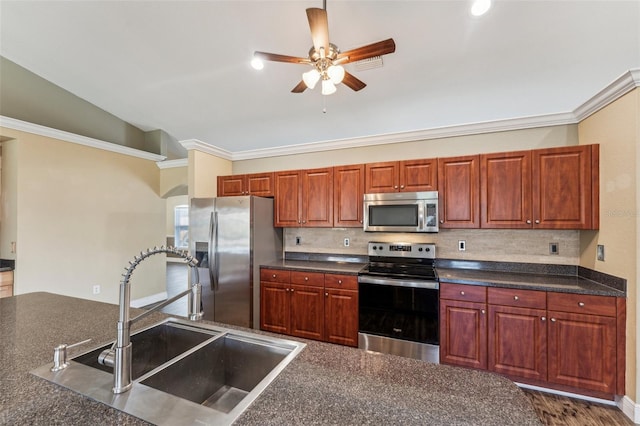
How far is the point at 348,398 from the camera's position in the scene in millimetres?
824

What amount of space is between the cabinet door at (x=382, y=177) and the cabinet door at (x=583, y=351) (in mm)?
1802

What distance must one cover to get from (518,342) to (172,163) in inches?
226

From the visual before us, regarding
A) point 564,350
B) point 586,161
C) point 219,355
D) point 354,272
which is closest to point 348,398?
point 219,355

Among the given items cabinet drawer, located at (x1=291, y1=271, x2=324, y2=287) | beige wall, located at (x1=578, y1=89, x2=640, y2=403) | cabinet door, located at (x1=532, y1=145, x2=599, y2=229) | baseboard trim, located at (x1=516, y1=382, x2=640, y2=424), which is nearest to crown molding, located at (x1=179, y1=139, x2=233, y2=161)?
cabinet drawer, located at (x1=291, y1=271, x2=324, y2=287)

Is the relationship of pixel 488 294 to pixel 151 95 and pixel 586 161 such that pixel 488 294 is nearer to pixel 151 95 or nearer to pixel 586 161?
pixel 586 161

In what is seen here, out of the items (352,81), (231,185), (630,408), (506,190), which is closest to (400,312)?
(506,190)

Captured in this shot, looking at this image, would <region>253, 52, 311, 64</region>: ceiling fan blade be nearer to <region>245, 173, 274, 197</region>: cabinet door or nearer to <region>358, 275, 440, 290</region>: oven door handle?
<region>245, 173, 274, 197</region>: cabinet door

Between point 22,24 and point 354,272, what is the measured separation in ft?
14.6

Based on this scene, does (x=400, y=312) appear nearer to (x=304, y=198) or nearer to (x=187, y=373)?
(x=304, y=198)

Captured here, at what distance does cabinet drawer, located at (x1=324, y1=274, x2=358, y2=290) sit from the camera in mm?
2842

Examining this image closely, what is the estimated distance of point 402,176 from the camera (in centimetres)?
303

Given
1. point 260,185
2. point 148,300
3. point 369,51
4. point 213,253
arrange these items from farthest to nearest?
point 148,300, point 260,185, point 213,253, point 369,51

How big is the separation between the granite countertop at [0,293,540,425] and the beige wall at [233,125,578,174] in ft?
9.02

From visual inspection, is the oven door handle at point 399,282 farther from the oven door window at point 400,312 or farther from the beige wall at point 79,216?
the beige wall at point 79,216
